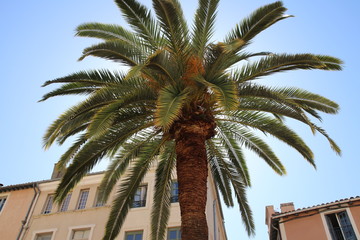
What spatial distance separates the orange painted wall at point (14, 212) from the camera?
22.1m

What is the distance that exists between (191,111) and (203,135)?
832 millimetres

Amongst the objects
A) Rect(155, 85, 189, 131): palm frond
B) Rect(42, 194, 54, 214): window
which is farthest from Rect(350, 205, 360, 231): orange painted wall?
Rect(42, 194, 54, 214): window

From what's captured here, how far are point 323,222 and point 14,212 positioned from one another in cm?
2062

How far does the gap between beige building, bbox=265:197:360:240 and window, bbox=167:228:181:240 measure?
8126mm

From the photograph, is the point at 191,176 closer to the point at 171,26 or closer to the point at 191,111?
the point at 191,111

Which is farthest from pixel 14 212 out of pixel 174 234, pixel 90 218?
pixel 174 234

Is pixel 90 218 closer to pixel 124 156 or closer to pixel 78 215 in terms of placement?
pixel 78 215

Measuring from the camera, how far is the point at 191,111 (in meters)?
10.3

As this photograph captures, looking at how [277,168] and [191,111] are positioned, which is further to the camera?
[277,168]

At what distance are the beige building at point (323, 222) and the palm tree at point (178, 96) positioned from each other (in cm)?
1137

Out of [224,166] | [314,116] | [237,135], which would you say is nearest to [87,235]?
[224,166]

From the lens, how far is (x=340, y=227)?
67.1ft

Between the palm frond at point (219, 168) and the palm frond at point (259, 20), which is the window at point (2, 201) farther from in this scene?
the palm frond at point (259, 20)

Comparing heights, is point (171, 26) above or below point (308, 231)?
above
